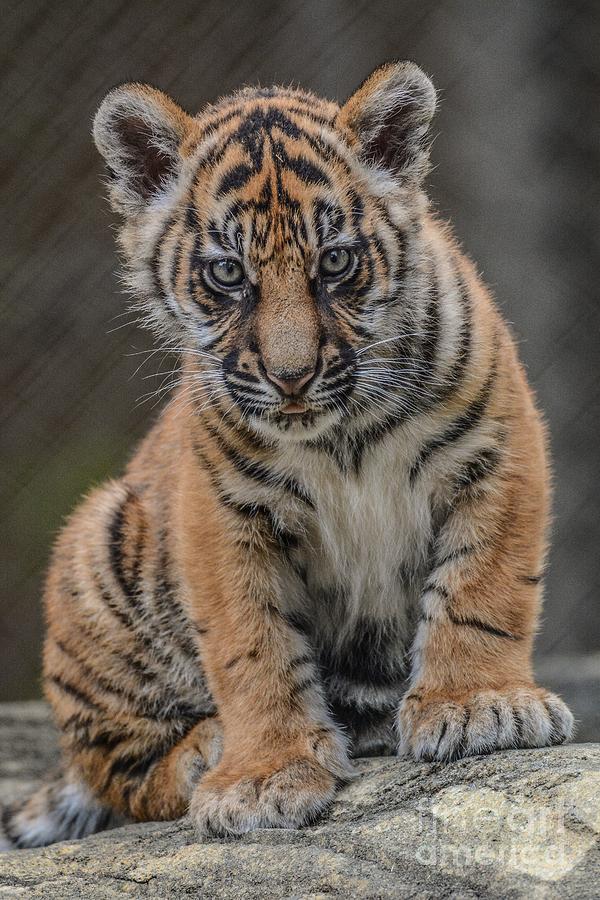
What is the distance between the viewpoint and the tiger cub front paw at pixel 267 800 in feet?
9.39

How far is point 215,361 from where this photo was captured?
10.3ft

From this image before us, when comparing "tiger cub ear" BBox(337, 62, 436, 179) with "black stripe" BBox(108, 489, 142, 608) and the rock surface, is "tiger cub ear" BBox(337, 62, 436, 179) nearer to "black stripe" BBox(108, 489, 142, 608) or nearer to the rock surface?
"black stripe" BBox(108, 489, 142, 608)

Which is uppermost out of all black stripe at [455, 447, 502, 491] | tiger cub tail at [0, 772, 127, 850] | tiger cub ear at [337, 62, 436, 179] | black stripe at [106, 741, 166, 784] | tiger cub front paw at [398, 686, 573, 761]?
tiger cub ear at [337, 62, 436, 179]

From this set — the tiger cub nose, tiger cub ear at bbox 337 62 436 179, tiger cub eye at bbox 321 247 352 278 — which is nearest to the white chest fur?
the tiger cub nose

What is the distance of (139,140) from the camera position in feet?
11.2

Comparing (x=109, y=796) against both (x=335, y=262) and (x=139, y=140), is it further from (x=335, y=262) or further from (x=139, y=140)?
(x=139, y=140)

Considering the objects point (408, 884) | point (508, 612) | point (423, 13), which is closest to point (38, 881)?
point (408, 884)

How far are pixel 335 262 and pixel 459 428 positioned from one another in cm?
53

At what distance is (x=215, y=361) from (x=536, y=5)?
412 centimetres

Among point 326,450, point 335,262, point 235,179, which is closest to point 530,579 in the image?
point 326,450

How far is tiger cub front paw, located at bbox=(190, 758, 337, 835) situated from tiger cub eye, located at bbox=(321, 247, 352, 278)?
3.94 ft

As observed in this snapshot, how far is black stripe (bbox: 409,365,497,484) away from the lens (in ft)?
10.3

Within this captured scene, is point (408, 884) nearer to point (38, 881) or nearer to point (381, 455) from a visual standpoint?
point (38, 881)

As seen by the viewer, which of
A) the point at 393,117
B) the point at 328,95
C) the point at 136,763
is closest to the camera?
the point at 393,117
